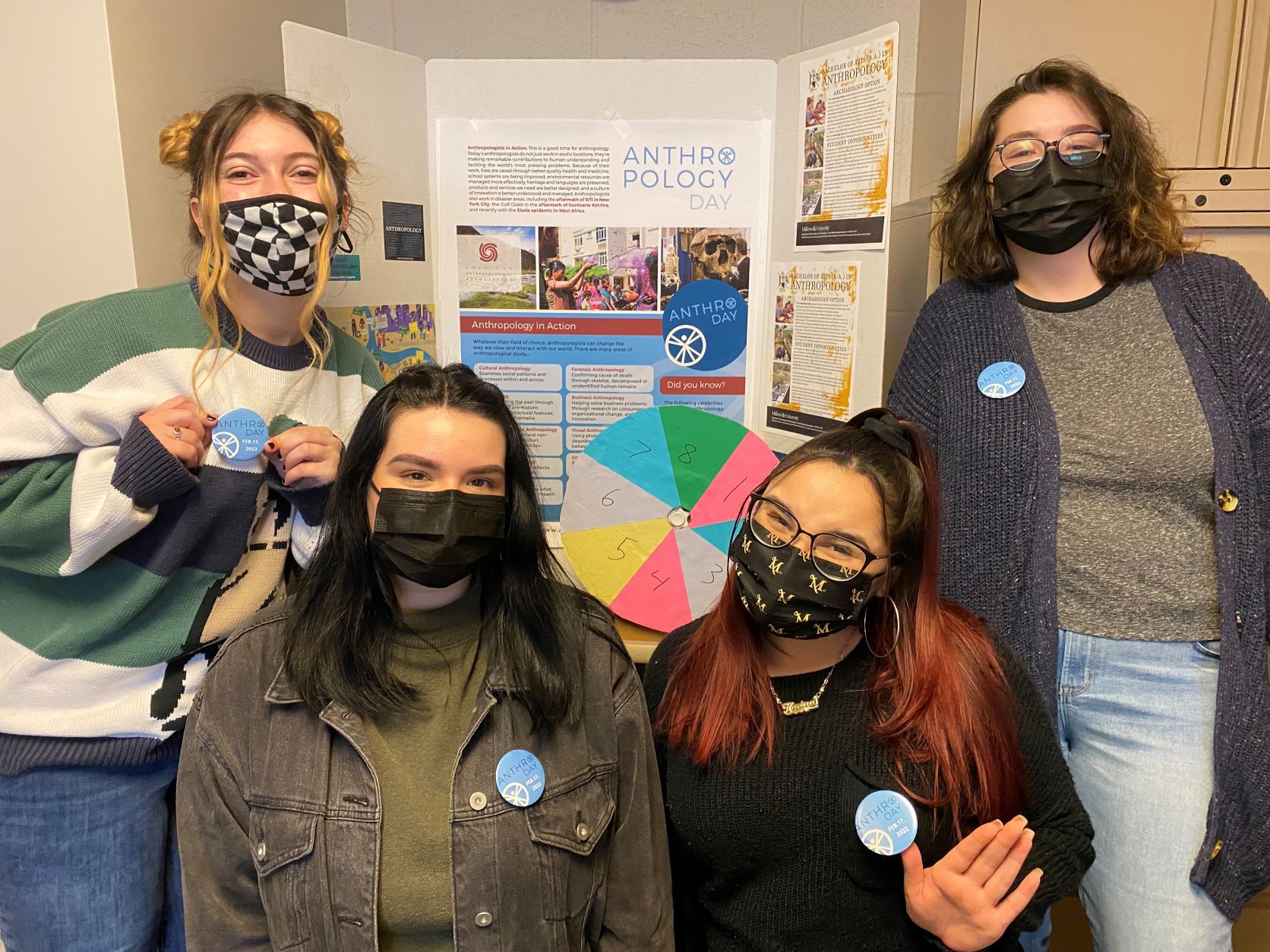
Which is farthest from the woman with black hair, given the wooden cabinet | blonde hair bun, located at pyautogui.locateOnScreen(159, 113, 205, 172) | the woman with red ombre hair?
the wooden cabinet

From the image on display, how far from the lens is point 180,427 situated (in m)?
1.43

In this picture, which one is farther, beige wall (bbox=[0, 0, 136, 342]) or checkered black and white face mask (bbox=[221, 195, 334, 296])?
beige wall (bbox=[0, 0, 136, 342])

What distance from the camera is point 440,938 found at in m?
1.31

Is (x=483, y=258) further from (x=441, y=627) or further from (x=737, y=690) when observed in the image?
(x=737, y=690)

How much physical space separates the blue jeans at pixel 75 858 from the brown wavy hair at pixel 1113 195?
1852 millimetres

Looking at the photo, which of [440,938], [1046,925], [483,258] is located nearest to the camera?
[440,938]

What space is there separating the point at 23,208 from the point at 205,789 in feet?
4.53

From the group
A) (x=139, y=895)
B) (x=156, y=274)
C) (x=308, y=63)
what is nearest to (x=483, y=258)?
(x=308, y=63)

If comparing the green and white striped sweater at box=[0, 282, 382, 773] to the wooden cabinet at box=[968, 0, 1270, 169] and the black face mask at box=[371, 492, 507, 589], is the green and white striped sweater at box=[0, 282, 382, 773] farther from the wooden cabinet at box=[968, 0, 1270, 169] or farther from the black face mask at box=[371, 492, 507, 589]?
the wooden cabinet at box=[968, 0, 1270, 169]

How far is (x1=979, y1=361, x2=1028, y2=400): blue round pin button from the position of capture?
66.8 inches

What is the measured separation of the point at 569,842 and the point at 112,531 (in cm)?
86

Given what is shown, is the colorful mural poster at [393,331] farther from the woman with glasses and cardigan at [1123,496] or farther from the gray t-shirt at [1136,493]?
the gray t-shirt at [1136,493]

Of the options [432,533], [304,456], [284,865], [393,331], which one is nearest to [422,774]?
[284,865]

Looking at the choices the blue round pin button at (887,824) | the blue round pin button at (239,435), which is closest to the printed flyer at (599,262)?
the blue round pin button at (239,435)
